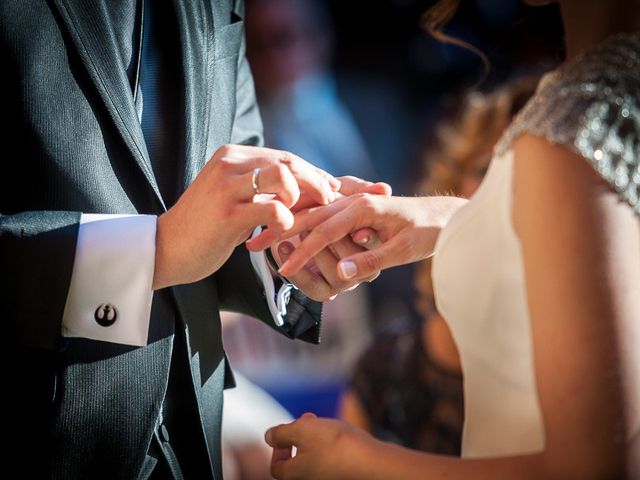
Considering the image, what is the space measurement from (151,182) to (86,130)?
128 mm

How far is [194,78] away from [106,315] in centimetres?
44

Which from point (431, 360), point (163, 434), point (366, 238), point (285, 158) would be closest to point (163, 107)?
point (285, 158)

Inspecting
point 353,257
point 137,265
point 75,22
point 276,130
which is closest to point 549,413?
point 353,257

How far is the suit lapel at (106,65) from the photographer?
122cm

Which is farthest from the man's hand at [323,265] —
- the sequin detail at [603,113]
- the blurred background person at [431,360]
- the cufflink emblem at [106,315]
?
the blurred background person at [431,360]

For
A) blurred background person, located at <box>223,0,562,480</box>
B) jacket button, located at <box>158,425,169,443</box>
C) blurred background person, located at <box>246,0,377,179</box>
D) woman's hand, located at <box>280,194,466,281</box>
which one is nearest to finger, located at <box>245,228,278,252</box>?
woman's hand, located at <box>280,194,466,281</box>

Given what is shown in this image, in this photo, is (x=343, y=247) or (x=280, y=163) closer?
(x=280, y=163)

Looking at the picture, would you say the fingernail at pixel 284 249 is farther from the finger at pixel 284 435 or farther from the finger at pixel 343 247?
the finger at pixel 284 435

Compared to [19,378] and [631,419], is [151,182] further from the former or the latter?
[631,419]

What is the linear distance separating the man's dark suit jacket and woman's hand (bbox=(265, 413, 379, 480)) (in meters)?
0.23

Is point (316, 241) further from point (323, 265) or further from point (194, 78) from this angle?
point (194, 78)

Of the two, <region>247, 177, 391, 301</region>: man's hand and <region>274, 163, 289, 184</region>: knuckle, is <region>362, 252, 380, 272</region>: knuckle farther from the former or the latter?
<region>274, 163, 289, 184</region>: knuckle

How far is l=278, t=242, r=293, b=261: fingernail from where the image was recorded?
141 cm

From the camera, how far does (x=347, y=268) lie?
51.4 inches
